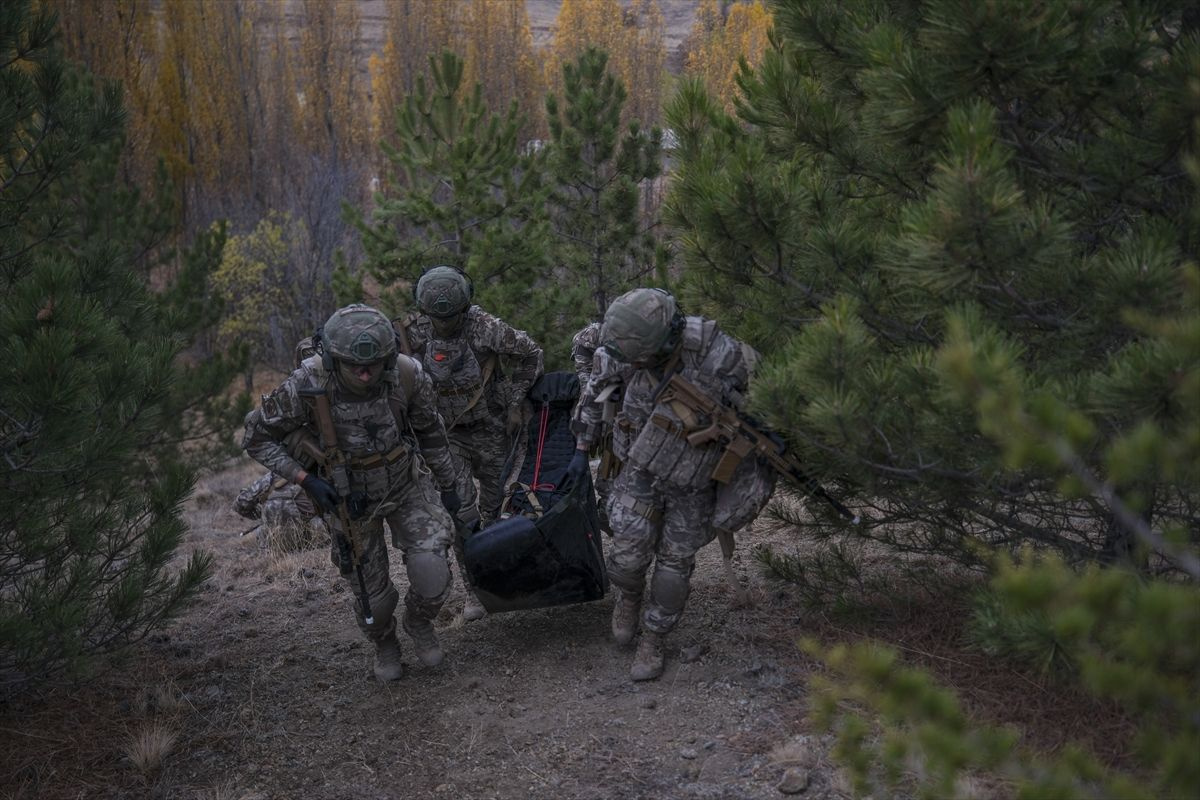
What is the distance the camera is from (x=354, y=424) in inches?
180

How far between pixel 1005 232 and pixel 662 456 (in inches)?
74.8

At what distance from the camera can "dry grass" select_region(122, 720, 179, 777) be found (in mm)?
4352

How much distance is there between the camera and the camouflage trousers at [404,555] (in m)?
4.72

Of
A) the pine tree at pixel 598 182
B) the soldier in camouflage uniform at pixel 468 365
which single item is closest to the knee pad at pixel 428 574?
the soldier in camouflage uniform at pixel 468 365

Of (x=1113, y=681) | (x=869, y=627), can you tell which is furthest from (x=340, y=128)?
(x=1113, y=681)

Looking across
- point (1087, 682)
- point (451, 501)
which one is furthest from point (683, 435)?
point (1087, 682)

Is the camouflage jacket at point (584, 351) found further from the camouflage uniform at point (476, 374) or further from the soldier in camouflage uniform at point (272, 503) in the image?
the soldier in camouflage uniform at point (272, 503)

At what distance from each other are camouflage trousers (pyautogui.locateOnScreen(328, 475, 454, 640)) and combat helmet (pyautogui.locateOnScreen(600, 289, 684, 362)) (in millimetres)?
1302

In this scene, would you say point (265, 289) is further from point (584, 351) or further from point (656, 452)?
point (656, 452)

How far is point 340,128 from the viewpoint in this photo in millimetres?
25688

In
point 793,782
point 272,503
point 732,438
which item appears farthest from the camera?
point 272,503

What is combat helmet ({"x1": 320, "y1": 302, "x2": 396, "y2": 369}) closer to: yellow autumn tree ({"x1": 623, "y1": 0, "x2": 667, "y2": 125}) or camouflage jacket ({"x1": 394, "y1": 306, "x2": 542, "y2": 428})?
camouflage jacket ({"x1": 394, "y1": 306, "x2": 542, "y2": 428})

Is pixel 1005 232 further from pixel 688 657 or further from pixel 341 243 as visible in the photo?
pixel 341 243

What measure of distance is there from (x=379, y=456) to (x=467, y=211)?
5562 mm
